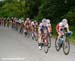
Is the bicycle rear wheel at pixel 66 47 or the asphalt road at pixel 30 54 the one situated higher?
the bicycle rear wheel at pixel 66 47

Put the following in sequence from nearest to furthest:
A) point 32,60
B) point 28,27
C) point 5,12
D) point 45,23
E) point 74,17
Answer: point 32,60 < point 45,23 < point 28,27 < point 74,17 < point 5,12

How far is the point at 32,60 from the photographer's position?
52.6 feet

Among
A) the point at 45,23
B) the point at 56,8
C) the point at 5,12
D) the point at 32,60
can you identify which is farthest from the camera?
the point at 5,12

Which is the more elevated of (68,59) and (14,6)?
(14,6)

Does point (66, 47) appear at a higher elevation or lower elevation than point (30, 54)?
higher

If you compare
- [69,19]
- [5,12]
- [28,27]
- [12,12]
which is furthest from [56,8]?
[5,12]

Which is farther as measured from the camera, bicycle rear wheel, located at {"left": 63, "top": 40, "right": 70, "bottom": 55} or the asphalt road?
bicycle rear wheel, located at {"left": 63, "top": 40, "right": 70, "bottom": 55}

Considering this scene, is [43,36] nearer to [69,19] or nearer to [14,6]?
[69,19]

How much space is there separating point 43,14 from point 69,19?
11.8 m

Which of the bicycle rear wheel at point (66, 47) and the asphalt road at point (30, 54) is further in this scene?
the bicycle rear wheel at point (66, 47)

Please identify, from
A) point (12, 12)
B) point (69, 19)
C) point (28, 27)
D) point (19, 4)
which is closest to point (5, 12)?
point (12, 12)

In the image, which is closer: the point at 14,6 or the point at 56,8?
the point at 56,8

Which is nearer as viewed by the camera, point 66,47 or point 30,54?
point 66,47

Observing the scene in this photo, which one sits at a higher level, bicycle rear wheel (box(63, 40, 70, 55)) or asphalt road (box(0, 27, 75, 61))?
bicycle rear wheel (box(63, 40, 70, 55))
